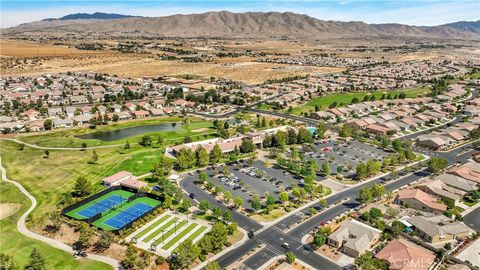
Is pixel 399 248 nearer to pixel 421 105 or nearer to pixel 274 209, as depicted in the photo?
pixel 274 209

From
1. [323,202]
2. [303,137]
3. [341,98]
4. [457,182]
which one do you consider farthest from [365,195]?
[341,98]

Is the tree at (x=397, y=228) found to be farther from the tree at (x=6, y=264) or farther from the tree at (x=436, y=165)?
the tree at (x=6, y=264)

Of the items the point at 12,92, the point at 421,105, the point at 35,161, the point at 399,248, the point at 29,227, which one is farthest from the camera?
the point at 12,92

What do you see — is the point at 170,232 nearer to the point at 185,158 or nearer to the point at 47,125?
the point at 185,158

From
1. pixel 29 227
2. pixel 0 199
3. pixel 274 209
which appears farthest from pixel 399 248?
pixel 0 199

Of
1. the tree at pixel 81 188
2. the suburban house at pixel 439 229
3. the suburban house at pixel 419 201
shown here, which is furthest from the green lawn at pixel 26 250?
the suburban house at pixel 419 201

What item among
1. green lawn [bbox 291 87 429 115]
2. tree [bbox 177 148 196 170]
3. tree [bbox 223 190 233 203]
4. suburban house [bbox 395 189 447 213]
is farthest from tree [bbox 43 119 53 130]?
suburban house [bbox 395 189 447 213]

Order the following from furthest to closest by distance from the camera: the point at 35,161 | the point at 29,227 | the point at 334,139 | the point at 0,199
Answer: the point at 334,139, the point at 35,161, the point at 0,199, the point at 29,227
